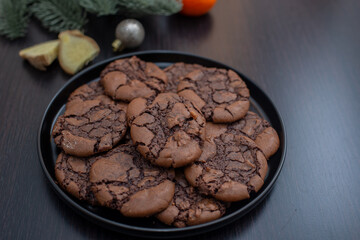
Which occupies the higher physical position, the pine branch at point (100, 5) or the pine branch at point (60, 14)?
the pine branch at point (100, 5)

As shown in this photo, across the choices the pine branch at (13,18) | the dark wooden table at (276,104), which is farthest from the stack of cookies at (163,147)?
the pine branch at (13,18)

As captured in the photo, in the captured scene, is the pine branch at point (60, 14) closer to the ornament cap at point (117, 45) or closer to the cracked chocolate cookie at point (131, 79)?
the ornament cap at point (117, 45)

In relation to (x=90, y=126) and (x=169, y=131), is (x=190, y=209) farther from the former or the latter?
(x=90, y=126)

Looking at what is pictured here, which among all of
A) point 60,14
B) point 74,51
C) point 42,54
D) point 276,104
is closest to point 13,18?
point 60,14

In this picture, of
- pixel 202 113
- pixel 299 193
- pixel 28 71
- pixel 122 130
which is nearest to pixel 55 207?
pixel 122 130

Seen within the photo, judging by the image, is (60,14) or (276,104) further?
(60,14)

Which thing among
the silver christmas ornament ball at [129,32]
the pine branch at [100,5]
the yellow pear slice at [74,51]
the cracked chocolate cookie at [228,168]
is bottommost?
the cracked chocolate cookie at [228,168]

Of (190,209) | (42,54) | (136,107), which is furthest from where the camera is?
(42,54)
